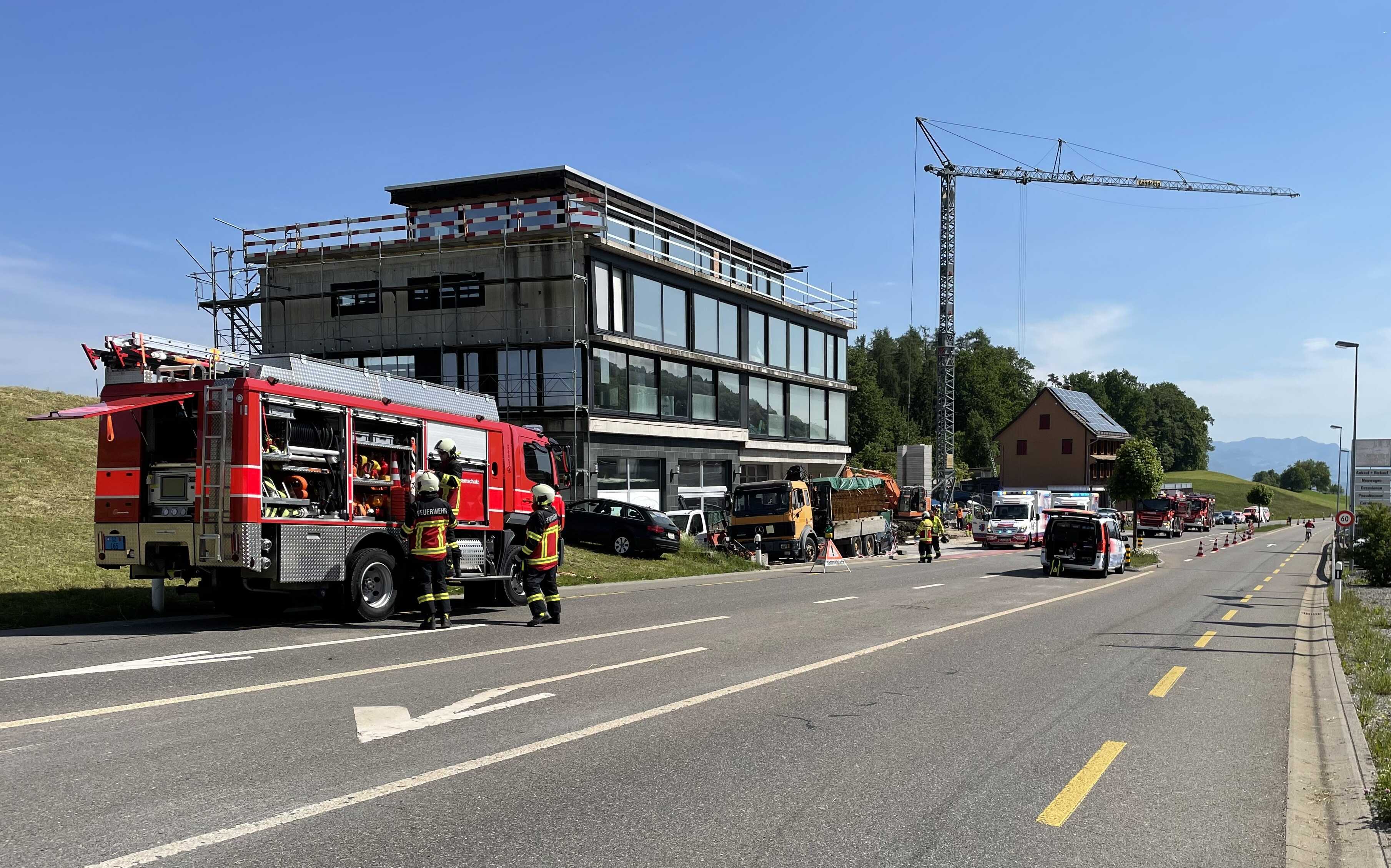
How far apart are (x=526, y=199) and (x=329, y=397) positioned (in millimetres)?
21648

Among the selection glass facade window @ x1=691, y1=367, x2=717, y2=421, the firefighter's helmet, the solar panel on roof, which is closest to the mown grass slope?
the firefighter's helmet

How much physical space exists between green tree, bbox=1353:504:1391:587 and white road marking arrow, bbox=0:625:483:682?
28.7 m

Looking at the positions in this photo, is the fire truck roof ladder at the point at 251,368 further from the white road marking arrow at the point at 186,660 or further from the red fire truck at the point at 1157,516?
the red fire truck at the point at 1157,516

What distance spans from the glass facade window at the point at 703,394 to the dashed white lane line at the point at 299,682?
25231 millimetres

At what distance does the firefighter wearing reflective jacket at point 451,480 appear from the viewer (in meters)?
13.4

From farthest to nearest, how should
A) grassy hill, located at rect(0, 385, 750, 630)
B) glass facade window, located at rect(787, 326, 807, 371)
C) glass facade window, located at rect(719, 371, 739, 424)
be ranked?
glass facade window, located at rect(787, 326, 807, 371) < glass facade window, located at rect(719, 371, 739, 424) < grassy hill, located at rect(0, 385, 750, 630)

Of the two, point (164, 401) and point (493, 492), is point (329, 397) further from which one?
point (493, 492)

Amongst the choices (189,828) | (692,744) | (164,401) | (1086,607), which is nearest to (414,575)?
(164,401)

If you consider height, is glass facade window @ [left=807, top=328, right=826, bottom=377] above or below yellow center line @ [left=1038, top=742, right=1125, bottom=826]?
above

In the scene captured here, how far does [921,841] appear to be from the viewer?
4957mm

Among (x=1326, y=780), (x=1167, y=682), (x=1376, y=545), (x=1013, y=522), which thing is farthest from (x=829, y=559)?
(x=1326, y=780)

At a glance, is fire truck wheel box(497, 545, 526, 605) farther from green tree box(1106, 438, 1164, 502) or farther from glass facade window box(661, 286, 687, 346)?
green tree box(1106, 438, 1164, 502)

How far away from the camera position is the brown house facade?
94188mm

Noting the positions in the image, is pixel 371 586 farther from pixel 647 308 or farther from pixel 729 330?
pixel 729 330
